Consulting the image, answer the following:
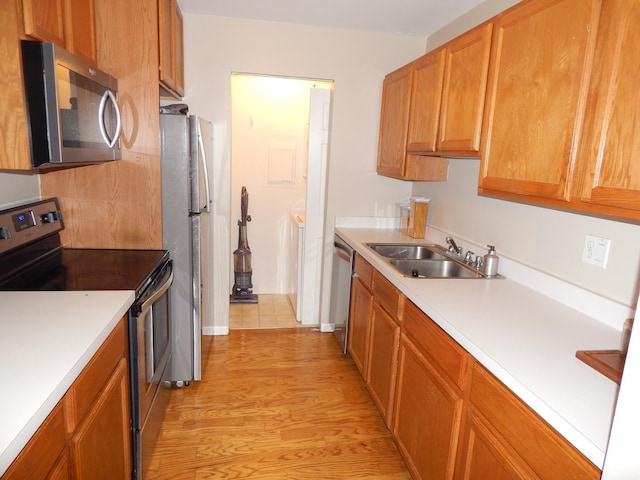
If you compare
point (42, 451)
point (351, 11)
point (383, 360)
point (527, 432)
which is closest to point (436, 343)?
point (527, 432)

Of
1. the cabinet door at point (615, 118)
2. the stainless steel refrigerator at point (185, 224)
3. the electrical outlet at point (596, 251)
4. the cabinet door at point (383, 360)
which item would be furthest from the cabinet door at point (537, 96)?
the stainless steel refrigerator at point (185, 224)

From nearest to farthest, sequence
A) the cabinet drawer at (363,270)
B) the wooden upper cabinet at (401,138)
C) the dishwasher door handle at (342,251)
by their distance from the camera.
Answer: the cabinet drawer at (363,270), the wooden upper cabinet at (401,138), the dishwasher door handle at (342,251)

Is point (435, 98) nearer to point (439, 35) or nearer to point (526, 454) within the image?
point (439, 35)

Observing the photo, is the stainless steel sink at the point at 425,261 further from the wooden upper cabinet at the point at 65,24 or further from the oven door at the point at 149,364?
the wooden upper cabinet at the point at 65,24

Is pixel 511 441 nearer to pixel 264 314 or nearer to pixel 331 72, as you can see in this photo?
pixel 331 72

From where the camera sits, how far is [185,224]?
245cm

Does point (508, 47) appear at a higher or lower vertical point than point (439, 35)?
lower

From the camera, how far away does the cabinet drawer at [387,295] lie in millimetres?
2107

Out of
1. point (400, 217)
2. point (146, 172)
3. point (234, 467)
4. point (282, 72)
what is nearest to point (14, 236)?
point (146, 172)

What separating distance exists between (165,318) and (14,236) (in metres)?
0.81

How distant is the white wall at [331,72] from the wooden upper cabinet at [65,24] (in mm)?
1031

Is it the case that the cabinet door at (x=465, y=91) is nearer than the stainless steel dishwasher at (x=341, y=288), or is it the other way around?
the cabinet door at (x=465, y=91)

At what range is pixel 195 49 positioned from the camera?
3.04 meters

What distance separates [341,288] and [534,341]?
1882mm
